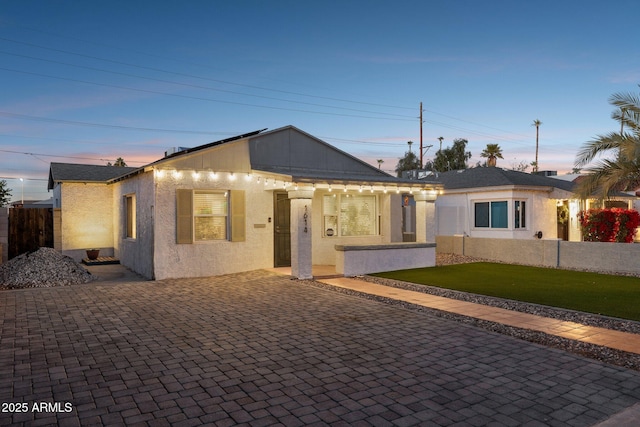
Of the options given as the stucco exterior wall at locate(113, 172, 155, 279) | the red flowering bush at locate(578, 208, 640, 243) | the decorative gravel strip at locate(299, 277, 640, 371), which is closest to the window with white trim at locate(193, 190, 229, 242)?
the stucco exterior wall at locate(113, 172, 155, 279)

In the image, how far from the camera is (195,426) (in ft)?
12.2

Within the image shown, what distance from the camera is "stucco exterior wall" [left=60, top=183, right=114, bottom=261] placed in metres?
16.4

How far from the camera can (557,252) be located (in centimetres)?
1502

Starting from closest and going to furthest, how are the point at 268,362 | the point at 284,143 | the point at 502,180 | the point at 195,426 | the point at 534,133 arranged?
the point at 195,426
the point at 268,362
the point at 284,143
the point at 502,180
the point at 534,133

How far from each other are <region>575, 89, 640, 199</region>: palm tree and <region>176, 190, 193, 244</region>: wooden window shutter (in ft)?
38.2

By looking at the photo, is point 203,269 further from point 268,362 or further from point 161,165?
point 268,362

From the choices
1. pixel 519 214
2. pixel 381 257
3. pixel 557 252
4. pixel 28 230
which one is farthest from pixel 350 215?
pixel 28 230

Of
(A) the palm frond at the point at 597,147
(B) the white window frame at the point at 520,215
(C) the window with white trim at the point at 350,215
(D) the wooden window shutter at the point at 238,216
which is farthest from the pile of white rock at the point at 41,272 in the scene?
(B) the white window frame at the point at 520,215

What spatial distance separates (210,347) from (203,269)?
22.3 ft

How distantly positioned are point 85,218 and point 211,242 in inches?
280

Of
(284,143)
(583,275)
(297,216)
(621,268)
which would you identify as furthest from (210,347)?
(621,268)

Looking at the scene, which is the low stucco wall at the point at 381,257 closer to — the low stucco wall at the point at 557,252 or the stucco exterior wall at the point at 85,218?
the low stucco wall at the point at 557,252

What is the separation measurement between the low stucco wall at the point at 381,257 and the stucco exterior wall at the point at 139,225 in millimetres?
5379

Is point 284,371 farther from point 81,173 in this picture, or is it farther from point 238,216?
point 81,173
